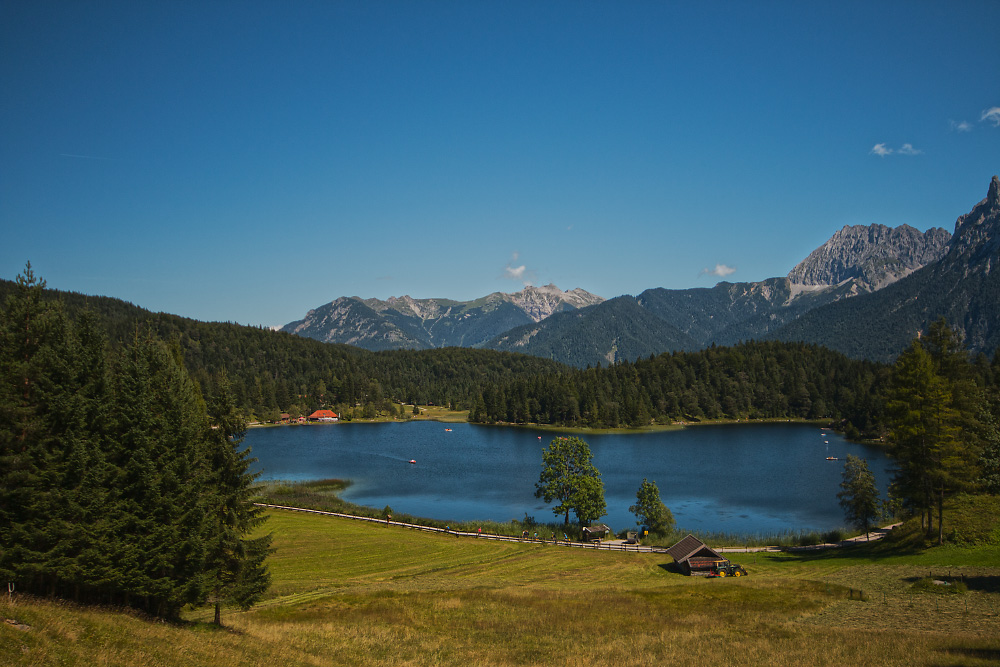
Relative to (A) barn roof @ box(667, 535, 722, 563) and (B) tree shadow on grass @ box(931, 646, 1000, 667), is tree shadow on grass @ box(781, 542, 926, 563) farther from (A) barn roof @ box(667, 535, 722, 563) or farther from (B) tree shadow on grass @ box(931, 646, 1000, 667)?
(B) tree shadow on grass @ box(931, 646, 1000, 667)

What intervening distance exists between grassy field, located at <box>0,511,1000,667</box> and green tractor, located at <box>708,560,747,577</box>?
51.4 inches

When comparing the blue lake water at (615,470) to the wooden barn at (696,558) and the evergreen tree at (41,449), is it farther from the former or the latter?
the evergreen tree at (41,449)

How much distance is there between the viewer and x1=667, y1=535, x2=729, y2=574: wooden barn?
4644 centimetres

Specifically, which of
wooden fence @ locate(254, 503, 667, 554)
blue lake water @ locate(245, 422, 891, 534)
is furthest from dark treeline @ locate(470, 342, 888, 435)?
wooden fence @ locate(254, 503, 667, 554)

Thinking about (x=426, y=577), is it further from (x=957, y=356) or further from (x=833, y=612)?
(x=957, y=356)

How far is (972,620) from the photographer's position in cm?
2783

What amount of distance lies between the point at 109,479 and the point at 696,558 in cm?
3912

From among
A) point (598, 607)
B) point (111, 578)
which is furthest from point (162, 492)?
point (598, 607)

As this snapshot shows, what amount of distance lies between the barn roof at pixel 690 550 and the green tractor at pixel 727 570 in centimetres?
94

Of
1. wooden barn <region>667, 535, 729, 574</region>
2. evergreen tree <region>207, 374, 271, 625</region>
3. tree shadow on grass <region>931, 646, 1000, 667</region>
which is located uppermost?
evergreen tree <region>207, 374, 271, 625</region>

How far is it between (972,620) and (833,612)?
19.6 ft

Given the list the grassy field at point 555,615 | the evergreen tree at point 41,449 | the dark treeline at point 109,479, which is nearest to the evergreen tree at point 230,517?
the dark treeline at point 109,479

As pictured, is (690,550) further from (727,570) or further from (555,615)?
(555,615)

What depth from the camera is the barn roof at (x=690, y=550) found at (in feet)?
155
